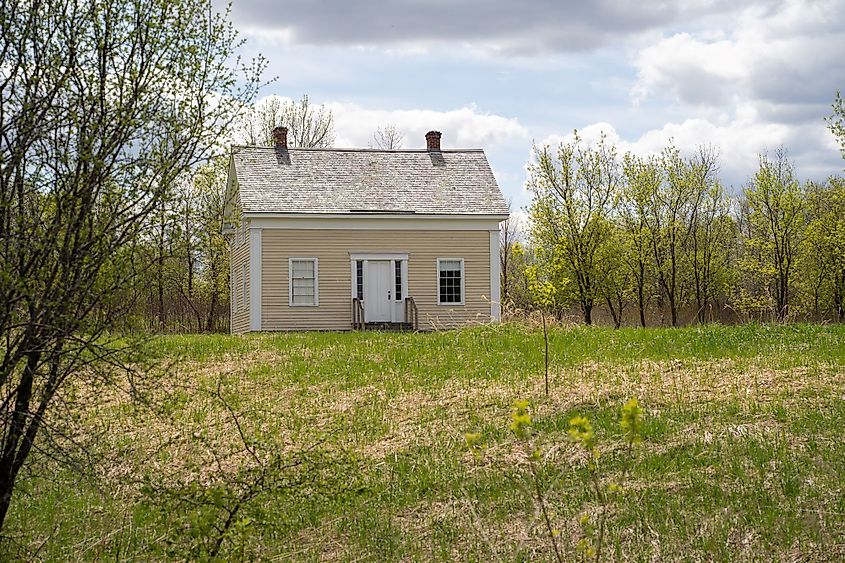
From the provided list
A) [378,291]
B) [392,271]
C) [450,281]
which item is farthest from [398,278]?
[450,281]

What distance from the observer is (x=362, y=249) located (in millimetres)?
28406

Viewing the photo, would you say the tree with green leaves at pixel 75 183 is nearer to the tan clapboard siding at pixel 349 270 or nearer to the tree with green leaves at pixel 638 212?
the tan clapboard siding at pixel 349 270

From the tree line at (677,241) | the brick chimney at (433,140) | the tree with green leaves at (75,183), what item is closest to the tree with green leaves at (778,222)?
the tree line at (677,241)

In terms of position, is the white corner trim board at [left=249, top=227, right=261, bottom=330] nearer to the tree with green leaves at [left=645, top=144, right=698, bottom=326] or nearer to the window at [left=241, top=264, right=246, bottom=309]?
the window at [left=241, top=264, right=246, bottom=309]

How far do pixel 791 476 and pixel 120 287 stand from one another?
19.9 feet

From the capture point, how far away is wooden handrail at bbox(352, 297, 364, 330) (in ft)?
91.1

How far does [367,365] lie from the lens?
16094 mm

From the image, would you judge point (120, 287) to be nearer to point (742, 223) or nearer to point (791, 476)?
point (791, 476)

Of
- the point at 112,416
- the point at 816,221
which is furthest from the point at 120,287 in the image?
the point at 816,221

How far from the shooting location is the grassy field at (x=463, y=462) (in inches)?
313

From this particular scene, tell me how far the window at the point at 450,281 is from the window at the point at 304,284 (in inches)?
138

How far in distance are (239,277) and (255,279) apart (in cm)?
335

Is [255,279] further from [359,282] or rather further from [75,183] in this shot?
[75,183]

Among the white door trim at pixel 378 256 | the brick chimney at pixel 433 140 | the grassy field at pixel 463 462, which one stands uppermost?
the brick chimney at pixel 433 140
